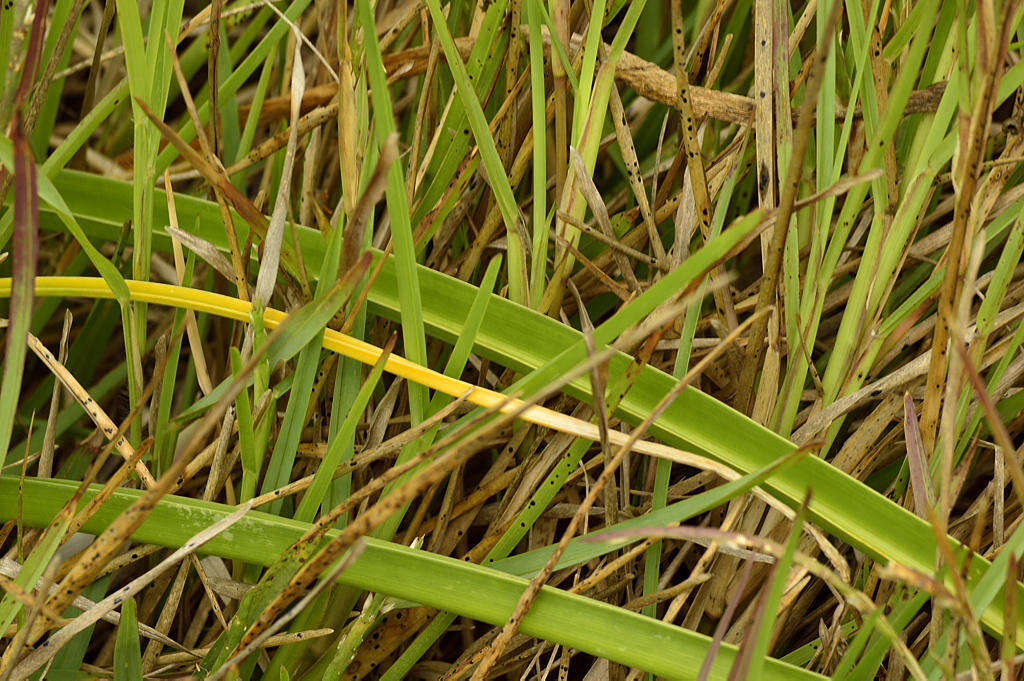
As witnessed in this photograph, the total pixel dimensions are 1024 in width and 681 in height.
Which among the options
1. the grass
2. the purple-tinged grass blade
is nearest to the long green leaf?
the grass

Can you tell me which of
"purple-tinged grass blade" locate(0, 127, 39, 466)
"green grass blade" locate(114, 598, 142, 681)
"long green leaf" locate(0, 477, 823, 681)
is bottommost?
"green grass blade" locate(114, 598, 142, 681)

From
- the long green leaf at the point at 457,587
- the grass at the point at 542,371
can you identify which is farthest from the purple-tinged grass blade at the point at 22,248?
the long green leaf at the point at 457,587

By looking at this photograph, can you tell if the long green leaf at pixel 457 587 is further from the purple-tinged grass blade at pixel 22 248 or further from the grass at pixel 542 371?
the purple-tinged grass blade at pixel 22 248

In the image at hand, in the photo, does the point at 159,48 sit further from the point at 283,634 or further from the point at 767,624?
the point at 767,624

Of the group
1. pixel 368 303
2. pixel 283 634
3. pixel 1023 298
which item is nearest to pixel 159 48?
pixel 368 303

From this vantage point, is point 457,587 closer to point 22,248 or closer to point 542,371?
point 542,371

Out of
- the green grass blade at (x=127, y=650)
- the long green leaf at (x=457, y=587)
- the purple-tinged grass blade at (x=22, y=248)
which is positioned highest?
the purple-tinged grass blade at (x=22, y=248)

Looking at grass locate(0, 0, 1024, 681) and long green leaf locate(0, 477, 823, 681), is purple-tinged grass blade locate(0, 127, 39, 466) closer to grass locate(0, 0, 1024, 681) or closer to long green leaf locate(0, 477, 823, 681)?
grass locate(0, 0, 1024, 681)

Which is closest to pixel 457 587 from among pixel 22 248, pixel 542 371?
pixel 542 371

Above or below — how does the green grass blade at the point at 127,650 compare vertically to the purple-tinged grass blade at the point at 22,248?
below
